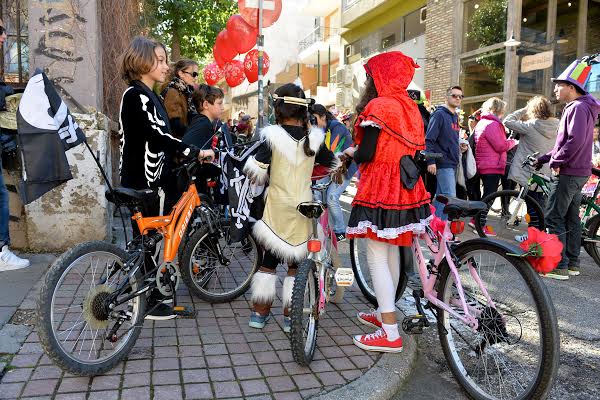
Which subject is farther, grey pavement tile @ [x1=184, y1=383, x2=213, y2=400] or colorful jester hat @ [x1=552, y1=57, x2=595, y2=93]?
colorful jester hat @ [x1=552, y1=57, x2=595, y2=93]

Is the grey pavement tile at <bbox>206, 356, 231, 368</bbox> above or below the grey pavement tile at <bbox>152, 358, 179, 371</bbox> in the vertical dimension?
below

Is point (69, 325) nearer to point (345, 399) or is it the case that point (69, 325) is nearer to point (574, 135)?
point (345, 399)

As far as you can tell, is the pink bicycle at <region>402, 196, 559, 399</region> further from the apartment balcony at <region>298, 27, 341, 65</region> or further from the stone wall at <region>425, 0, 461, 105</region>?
the apartment balcony at <region>298, 27, 341, 65</region>

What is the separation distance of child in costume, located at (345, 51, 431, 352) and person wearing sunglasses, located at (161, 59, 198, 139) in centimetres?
196

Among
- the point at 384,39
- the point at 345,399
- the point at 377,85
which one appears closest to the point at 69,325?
the point at 345,399

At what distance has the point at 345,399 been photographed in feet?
8.69

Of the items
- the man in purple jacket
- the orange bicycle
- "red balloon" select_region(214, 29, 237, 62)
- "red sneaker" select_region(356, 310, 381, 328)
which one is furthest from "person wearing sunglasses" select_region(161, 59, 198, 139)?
"red balloon" select_region(214, 29, 237, 62)

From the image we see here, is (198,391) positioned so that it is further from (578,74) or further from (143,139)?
(578,74)

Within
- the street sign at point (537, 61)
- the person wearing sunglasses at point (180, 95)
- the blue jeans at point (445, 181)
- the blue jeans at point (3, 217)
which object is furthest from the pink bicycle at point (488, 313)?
the street sign at point (537, 61)

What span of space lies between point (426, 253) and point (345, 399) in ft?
4.74

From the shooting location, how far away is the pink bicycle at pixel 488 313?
2482 mm

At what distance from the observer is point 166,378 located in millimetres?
2754

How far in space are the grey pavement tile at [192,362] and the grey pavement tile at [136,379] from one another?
9.0 inches

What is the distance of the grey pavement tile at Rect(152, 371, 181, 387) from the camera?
2.70 meters
